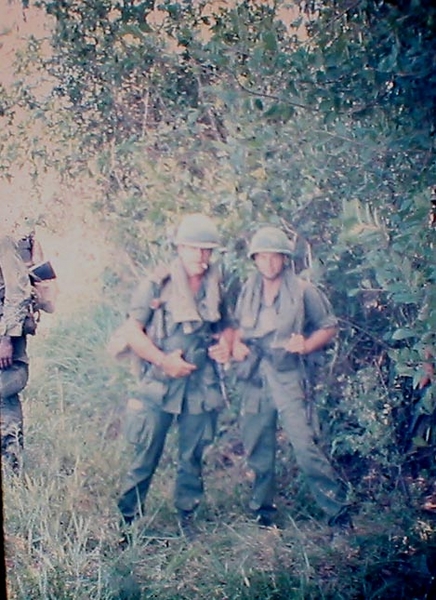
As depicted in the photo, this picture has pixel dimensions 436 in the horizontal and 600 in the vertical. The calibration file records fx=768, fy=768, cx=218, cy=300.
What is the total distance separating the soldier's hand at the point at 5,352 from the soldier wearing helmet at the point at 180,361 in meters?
0.24

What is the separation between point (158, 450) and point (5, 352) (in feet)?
1.23

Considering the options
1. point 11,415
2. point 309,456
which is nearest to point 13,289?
point 11,415

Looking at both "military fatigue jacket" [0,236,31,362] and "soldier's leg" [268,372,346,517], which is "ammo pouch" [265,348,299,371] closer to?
"soldier's leg" [268,372,346,517]

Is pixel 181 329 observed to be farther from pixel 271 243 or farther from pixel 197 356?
pixel 271 243

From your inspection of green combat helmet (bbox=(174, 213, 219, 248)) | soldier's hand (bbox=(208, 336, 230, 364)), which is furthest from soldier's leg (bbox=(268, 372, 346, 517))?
green combat helmet (bbox=(174, 213, 219, 248))

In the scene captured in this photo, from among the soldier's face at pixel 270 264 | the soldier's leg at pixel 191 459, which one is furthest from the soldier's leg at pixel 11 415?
the soldier's face at pixel 270 264

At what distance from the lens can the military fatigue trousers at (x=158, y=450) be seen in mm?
1598

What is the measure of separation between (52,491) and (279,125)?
897mm

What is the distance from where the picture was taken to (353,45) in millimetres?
1612

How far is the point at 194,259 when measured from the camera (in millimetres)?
1597

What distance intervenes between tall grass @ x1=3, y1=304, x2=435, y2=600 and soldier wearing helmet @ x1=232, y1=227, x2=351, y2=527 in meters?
0.03

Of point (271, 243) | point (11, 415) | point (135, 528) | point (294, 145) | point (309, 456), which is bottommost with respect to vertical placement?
point (135, 528)

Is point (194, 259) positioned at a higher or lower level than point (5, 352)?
higher

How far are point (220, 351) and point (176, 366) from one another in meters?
0.10
